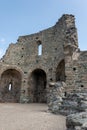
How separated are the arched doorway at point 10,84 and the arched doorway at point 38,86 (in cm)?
162

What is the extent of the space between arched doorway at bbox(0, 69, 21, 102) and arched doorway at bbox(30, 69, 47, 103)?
5.33 ft

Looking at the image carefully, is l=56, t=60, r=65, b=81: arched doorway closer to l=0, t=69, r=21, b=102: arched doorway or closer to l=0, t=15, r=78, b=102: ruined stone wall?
l=0, t=15, r=78, b=102: ruined stone wall

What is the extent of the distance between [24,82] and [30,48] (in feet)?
13.1

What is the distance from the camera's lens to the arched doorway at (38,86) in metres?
17.2

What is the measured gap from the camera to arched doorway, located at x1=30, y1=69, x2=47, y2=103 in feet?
56.5

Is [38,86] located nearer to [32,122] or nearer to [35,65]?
[35,65]

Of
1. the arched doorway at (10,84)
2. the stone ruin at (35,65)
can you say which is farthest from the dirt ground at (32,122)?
the arched doorway at (10,84)

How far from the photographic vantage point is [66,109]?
6.79m

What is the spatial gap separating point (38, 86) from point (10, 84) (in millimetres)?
3262

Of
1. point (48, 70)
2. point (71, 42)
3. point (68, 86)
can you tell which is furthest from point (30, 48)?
point (68, 86)

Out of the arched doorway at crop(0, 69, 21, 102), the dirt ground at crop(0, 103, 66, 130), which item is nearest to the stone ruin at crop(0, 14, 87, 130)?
the arched doorway at crop(0, 69, 21, 102)

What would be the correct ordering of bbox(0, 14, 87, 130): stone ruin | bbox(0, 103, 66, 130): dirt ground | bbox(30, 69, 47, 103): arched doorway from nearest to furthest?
bbox(0, 103, 66, 130): dirt ground
bbox(0, 14, 87, 130): stone ruin
bbox(30, 69, 47, 103): arched doorway

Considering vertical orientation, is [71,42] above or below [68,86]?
above

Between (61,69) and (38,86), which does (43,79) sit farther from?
(61,69)
